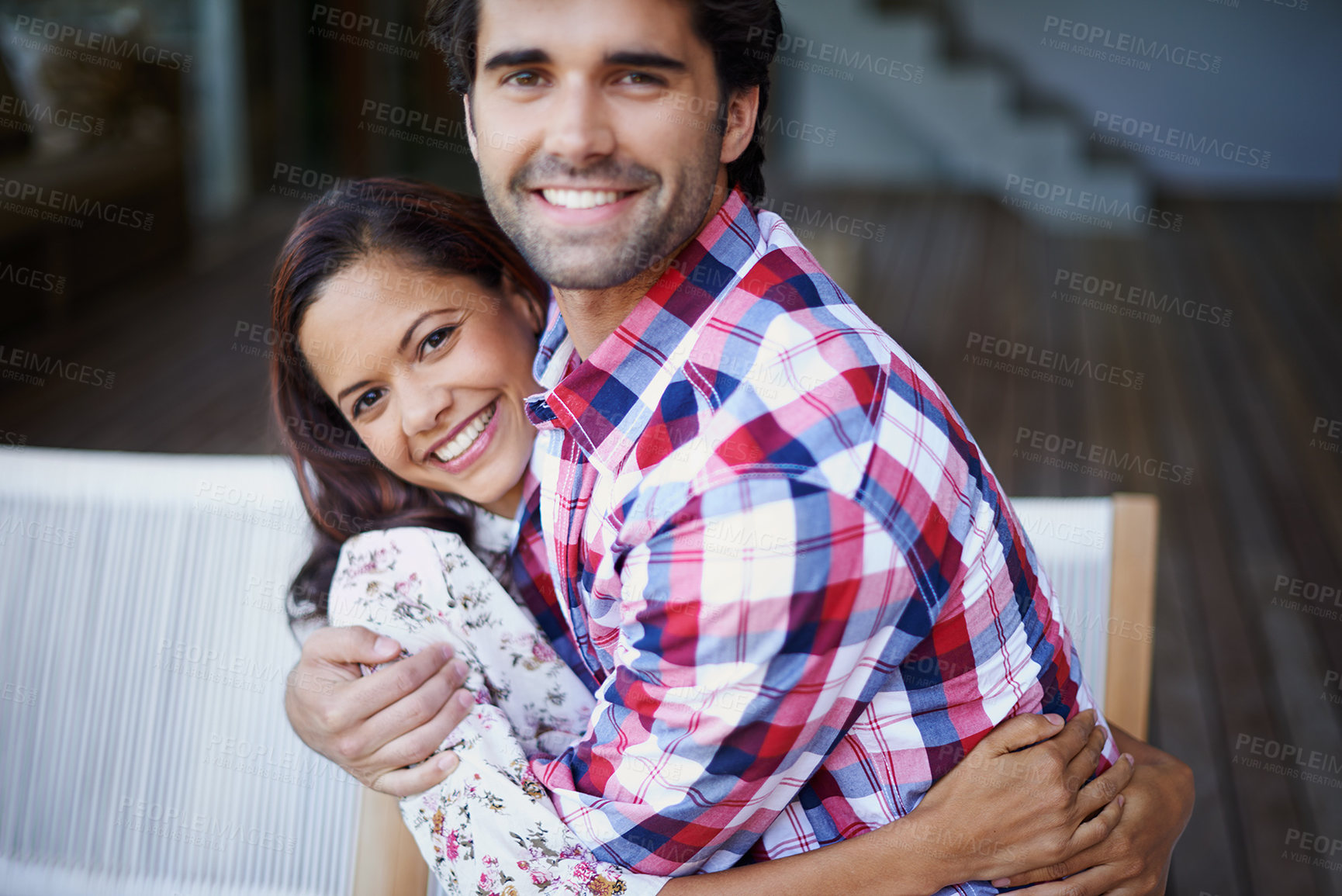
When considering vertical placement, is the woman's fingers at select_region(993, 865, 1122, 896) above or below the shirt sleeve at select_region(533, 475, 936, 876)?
below

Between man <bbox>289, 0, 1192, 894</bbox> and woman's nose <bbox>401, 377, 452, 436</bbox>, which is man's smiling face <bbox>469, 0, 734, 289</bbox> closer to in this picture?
man <bbox>289, 0, 1192, 894</bbox>

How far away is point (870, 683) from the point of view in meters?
1.05

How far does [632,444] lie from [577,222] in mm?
224

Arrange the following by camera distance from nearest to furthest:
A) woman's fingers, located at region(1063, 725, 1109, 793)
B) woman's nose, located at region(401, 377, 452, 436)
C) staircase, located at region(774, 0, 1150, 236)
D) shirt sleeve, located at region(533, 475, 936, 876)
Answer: shirt sleeve, located at region(533, 475, 936, 876) < woman's fingers, located at region(1063, 725, 1109, 793) < woman's nose, located at region(401, 377, 452, 436) < staircase, located at region(774, 0, 1150, 236)

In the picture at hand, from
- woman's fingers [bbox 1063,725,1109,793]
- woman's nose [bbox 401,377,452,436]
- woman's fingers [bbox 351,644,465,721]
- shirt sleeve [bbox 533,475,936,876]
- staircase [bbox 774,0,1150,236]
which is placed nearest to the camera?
shirt sleeve [bbox 533,475,936,876]

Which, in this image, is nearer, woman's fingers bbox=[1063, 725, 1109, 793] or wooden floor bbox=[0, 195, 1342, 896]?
woman's fingers bbox=[1063, 725, 1109, 793]

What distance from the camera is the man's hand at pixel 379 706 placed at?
49.4 inches

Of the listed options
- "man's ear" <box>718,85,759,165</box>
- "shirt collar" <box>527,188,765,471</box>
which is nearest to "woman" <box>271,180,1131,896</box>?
"shirt collar" <box>527,188,765,471</box>

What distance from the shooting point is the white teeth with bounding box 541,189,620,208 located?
1.09m

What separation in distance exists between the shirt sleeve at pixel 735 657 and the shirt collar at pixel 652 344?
0.15 m

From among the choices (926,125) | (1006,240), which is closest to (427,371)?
(1006,240)

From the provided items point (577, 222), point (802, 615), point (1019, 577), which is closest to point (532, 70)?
point (577, 222)

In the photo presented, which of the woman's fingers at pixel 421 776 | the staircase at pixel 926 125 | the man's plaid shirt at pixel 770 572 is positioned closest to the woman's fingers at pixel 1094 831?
the man's plaid shirt at pixel 770 572

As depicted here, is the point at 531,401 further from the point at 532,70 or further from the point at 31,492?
the point at 31,492
